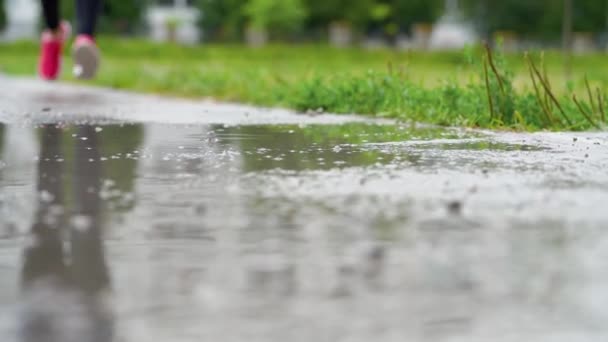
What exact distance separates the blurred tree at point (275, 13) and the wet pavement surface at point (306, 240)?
56.7 m

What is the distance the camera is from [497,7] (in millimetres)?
73438

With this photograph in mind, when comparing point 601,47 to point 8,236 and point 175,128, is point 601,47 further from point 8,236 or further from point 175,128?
point 8,236

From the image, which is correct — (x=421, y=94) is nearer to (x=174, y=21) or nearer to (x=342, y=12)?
(x=342, y=12)

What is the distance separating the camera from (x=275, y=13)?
65812 mm

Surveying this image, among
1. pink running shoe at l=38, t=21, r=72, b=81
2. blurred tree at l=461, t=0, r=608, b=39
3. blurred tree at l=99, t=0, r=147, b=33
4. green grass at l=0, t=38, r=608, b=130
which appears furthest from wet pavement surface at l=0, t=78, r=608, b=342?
blurred tree at l=461, t=0, r=608, b=39

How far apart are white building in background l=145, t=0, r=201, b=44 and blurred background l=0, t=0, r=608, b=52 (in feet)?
0.35

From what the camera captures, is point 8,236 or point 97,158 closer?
point 8,236

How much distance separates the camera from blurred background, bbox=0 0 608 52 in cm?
6781

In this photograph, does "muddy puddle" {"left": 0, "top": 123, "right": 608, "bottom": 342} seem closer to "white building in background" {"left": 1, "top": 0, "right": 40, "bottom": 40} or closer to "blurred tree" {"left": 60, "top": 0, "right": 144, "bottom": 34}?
"blurred tree" {"left": 60, "top": 0, "right": 144, "bottom": 34}

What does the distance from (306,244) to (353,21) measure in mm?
65503

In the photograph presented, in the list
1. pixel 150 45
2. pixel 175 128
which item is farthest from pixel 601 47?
pixel 175 128

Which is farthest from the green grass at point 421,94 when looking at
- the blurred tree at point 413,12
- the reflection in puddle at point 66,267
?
the blurred tree at point 413,12

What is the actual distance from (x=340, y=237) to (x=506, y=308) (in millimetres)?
1263

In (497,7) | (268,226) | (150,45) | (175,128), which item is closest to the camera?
(268,226)
